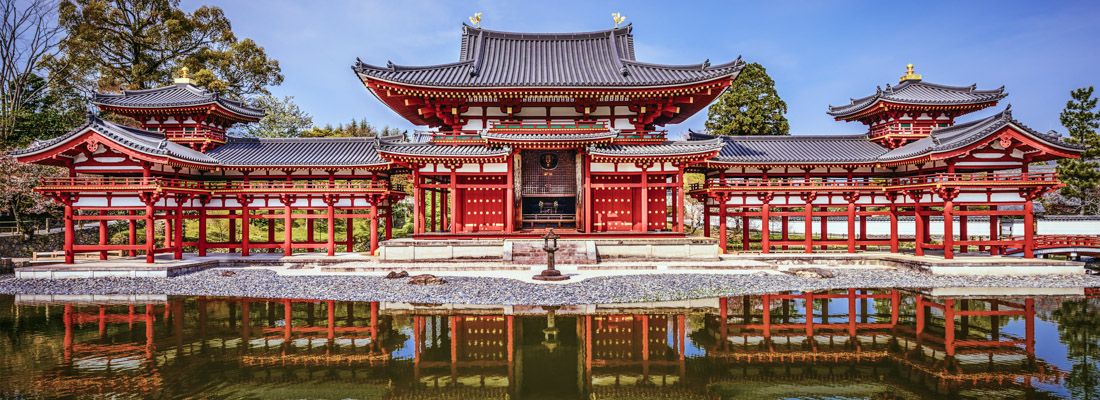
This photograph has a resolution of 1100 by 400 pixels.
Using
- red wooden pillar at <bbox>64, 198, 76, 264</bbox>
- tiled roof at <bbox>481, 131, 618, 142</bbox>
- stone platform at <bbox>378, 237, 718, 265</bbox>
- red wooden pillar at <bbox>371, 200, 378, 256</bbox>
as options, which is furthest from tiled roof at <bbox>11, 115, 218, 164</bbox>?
tiled roof at <bbox>481, 131, 618, 142</bbox>

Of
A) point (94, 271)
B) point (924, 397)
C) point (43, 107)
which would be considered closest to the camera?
point (924, 397)

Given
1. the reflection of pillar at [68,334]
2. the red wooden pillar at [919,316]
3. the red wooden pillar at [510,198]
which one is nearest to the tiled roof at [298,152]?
the red wooden pillar at [510,198]

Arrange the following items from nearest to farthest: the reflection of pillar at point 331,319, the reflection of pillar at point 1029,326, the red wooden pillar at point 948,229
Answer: the reflection of pillar at point 1029,326
the reflection of pillar at point 331,319
the red wooden pillar at point 948,229

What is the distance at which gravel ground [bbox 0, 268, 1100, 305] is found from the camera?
574 inches

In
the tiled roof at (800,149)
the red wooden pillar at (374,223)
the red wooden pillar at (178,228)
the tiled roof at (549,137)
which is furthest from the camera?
the tiled roof at (800,149)

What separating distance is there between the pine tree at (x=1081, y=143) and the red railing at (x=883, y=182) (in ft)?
37.0

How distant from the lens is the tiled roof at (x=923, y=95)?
920 inches

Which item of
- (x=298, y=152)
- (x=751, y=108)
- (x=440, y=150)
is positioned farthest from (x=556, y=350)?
(x=751, y=108)

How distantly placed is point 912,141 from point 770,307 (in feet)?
55.1

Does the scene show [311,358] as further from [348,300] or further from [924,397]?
[924,397]

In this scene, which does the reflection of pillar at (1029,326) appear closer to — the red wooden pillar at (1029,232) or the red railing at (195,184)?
the red wooden pillar at (1029,232)

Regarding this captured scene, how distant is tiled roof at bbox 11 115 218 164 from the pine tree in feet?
140

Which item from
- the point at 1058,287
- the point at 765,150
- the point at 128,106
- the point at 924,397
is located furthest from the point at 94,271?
the point at 1058,287

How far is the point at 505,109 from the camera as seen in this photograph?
2319 cm
